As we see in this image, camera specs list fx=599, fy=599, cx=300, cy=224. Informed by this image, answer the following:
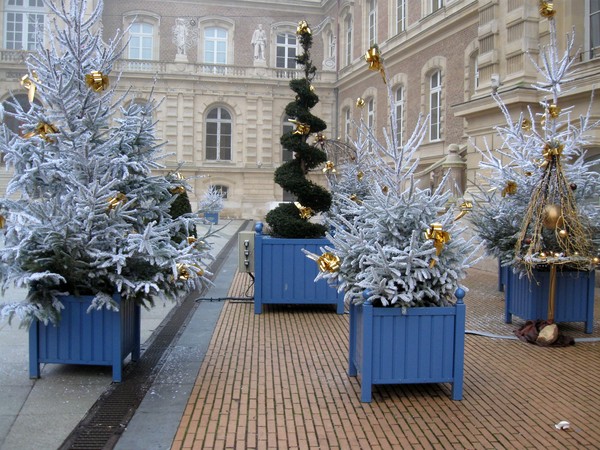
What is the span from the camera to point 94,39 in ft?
19.3

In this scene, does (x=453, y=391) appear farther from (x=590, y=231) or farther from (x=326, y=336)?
(x=590, y=231)

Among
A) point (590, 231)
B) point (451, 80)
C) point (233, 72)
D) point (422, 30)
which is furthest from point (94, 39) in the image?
point (233, 72)

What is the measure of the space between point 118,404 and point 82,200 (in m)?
1.87

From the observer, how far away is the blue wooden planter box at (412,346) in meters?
5.36

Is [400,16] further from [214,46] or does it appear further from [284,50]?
[214,46]

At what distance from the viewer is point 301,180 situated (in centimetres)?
980

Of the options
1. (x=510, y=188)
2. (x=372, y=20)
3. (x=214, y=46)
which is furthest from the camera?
(x=214, y=46)

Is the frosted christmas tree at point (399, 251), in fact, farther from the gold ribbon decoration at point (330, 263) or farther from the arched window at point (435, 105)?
the arched window at point (435, 105)

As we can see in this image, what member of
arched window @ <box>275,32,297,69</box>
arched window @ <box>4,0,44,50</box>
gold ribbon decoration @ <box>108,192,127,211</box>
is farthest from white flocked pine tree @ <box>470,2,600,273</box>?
arched window @ <box>4,0,44,50</box>

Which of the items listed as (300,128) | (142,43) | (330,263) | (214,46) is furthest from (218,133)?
(330,263)

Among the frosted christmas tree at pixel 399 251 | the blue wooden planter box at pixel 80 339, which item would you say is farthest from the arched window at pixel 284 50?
the blue wooden planter box at pixel 80 339

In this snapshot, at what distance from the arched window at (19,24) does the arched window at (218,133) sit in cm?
1126

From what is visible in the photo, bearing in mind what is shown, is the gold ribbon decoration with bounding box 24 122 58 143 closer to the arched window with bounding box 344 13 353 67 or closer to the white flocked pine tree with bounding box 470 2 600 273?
the white flocked pine tree with bounding box 470 2 600 273

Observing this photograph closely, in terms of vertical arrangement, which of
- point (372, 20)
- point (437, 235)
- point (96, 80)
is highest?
point (372, 20)
